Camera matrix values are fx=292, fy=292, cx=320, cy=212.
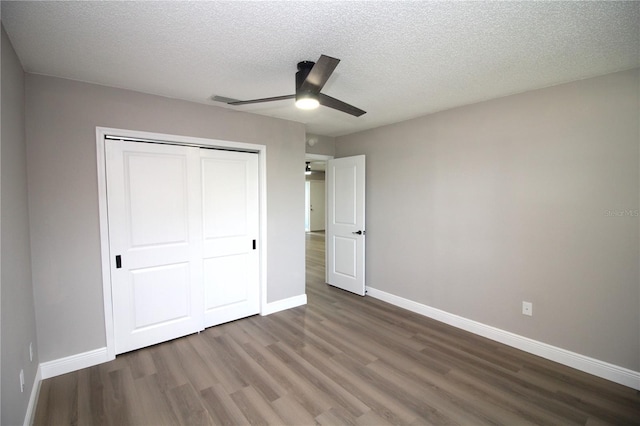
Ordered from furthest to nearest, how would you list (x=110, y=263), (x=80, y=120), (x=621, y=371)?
(x=110, y=263) → (x=80, y=120) → (x=621, y=371)

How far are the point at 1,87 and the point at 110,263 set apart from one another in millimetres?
1590

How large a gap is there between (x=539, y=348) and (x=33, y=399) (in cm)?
420

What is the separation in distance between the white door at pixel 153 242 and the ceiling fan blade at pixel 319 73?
1.77 m

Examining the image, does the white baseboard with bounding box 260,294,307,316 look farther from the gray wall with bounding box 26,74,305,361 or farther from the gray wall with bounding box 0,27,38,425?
the gray wall with bounding box 0,27,38,425

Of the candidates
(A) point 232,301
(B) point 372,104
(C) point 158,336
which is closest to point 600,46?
(B) point 372,104

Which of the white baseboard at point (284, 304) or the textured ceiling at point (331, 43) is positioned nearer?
the textured ceiling at point (331, 43)

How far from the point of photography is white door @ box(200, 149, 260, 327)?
3330 mm

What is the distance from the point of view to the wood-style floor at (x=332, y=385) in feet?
6.65

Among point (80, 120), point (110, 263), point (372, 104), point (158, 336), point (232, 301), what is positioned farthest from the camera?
point (232, 301)

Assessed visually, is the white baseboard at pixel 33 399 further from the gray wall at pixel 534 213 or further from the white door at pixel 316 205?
the white door at pixel 316 205

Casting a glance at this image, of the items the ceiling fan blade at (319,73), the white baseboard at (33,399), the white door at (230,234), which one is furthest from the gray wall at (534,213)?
the white baseboard at (33,399)

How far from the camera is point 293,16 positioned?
5.45 feet

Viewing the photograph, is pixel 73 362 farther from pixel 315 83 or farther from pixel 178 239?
pixel 315 83

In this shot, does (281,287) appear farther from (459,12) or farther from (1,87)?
(459,12)
